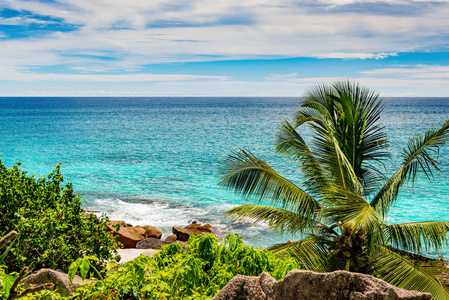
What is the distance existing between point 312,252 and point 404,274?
1833 mm

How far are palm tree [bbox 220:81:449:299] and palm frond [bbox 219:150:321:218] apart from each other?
22 mm

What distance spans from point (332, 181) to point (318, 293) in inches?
251

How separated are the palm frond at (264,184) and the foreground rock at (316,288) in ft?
18.2

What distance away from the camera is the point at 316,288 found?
8.99ft

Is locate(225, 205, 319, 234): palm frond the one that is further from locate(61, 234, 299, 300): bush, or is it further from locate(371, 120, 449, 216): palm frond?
locate(61, 234, 299, 300): bush

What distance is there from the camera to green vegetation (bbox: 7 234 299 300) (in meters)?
2.98

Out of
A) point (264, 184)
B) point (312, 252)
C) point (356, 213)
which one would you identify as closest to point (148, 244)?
point (264, 184)

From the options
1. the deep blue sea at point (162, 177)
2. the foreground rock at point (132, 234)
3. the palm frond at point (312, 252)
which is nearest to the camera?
the palm frond at point (312, 252)

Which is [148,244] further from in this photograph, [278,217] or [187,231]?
[278,217]

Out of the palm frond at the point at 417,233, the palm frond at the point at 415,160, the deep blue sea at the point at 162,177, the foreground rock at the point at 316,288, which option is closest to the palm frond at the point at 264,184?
the palm frond at the point at 415,160

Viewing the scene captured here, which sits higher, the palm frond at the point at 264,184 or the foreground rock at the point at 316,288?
the foreground rock at the point at 316,288

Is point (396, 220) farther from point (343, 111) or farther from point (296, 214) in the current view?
point (296, 214)

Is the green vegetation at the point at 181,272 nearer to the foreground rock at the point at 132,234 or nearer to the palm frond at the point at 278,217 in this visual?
the palm frond at the point at 278,217

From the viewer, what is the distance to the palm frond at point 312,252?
25.7 ft
